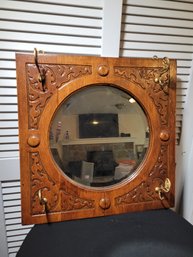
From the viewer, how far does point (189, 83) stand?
0.85 m

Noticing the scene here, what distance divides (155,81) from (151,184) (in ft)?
1.13

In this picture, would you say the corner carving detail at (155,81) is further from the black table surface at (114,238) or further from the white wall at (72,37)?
the black table surface at (114,238)

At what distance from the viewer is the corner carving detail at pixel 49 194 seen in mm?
628

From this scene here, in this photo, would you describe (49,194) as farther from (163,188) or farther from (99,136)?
(163,188)

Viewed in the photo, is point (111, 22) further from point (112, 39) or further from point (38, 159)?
point (38, 159)

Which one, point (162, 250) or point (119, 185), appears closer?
point (162, 250)

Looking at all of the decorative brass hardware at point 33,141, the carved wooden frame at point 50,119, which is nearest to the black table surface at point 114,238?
the carved wooden frame at point 50,119

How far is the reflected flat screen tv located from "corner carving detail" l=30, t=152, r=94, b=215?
162 millimetres

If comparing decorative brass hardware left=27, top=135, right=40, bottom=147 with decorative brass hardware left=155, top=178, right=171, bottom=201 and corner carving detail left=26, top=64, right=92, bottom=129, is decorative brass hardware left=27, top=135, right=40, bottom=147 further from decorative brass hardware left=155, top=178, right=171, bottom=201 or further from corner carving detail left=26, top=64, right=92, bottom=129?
decorative brass hardware left=155, top=178, right=171, bottom=201

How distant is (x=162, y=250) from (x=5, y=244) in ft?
2.04

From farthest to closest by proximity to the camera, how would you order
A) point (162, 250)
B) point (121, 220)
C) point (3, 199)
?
point (3, 199) → point (121, 220) → point (162, 250)

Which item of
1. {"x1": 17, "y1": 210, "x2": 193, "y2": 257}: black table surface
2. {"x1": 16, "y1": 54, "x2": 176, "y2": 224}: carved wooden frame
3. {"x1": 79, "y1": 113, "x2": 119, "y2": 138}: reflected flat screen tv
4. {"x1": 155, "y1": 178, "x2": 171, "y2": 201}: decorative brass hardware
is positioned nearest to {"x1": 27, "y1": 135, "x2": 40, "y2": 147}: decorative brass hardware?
{"x1": 16, "y1": 54, "x2": 176, "y2": 224}: carved wooden frame

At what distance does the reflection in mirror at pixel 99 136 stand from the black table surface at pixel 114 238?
128 millimetres

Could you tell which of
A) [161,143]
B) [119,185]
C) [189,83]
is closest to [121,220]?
[119,185]
